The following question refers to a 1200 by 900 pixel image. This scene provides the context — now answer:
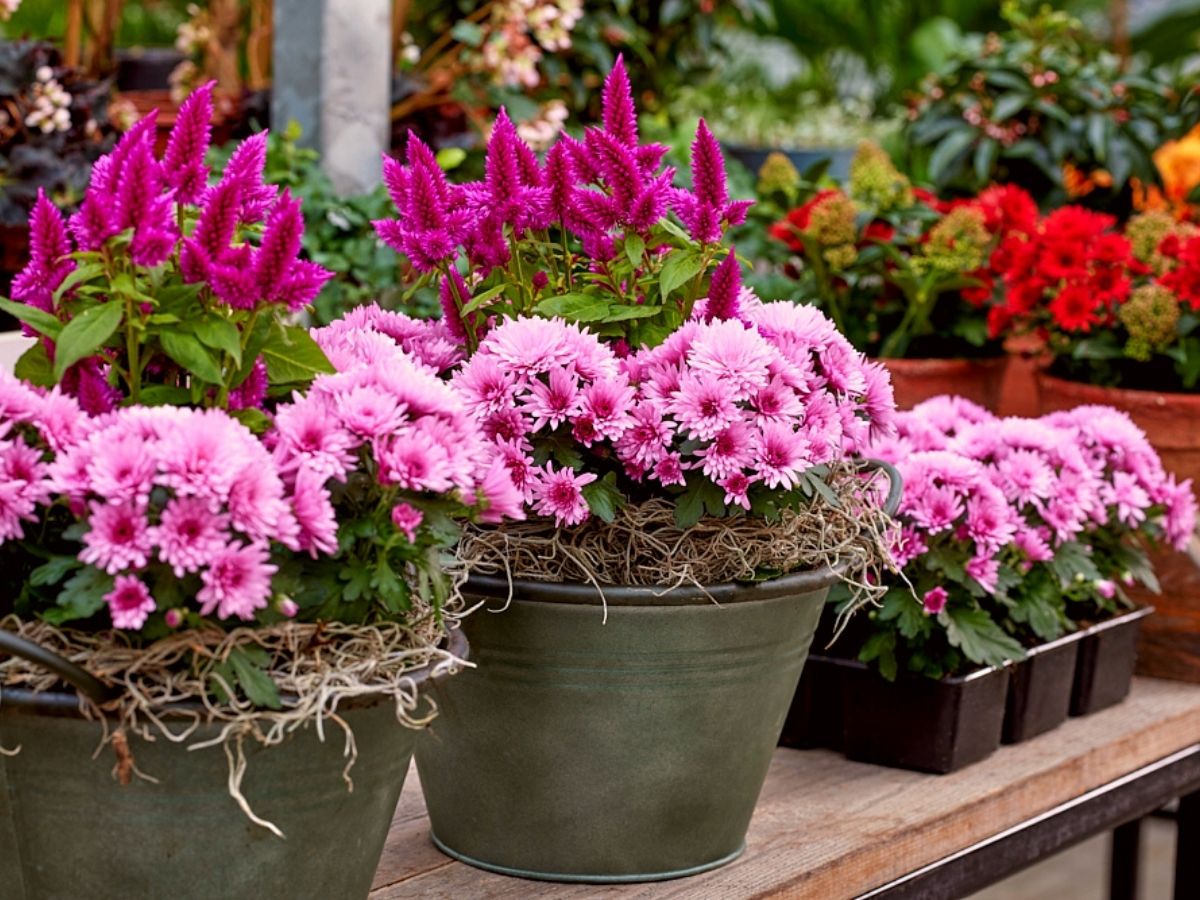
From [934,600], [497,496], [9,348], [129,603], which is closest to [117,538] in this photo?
[129,603]

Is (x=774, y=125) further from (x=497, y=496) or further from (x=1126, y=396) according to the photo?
(x=497, y=496)

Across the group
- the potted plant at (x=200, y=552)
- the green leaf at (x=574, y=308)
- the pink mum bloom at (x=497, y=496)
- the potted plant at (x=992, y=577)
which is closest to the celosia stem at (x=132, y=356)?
the potted plant at (x=200, y=552)

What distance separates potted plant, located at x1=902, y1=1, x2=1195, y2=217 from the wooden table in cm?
105

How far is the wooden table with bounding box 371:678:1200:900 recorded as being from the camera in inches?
49.4

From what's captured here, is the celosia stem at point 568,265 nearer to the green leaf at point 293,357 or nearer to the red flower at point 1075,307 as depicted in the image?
the green leaf at point 293,357

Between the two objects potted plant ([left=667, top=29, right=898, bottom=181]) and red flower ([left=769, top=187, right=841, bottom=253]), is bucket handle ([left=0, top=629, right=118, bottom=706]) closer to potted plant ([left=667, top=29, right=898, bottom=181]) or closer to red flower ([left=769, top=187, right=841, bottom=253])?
red flower ([left=769, top=187, right=841, bottom=253])

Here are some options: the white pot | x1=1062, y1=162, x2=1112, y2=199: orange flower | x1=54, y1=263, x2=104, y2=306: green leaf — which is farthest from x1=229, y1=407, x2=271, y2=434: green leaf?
x1=1062, y1=162, x2=1112, y2=199: orange flower

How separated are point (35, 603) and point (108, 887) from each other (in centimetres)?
16

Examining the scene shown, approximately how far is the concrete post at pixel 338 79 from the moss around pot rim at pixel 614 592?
1.32 m

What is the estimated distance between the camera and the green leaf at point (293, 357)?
102 centimetres

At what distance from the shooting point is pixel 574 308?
1.21 m

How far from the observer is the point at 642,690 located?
118 centimetres

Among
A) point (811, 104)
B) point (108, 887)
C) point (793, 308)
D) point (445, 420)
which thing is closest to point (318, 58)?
point (793, 308)

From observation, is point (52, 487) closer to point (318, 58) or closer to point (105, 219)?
point (105, 219)
